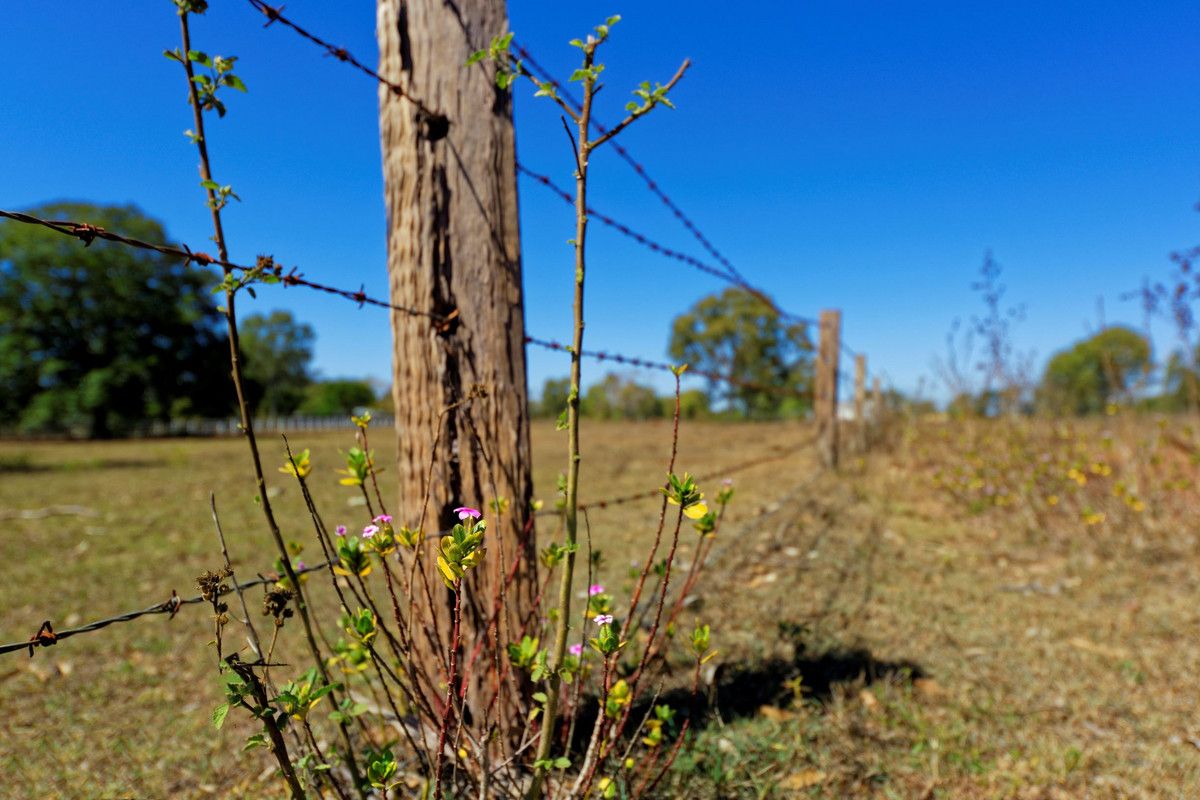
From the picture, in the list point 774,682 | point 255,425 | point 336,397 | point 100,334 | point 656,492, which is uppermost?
point 100,334

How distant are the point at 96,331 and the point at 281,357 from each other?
29.7 meters

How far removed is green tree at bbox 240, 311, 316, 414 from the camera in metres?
49.9

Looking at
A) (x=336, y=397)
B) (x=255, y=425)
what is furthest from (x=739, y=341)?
(x=336, y=397)

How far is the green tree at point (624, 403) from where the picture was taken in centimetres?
2372

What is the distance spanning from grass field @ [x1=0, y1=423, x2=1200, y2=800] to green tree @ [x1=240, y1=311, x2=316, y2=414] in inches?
1944

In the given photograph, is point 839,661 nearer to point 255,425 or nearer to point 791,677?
point 791,677

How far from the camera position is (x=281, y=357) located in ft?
175

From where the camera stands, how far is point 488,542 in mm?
1816

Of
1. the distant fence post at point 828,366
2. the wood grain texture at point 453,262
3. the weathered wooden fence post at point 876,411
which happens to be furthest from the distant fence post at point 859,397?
the wood grain texture at point 453,262

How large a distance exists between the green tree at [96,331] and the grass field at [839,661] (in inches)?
932

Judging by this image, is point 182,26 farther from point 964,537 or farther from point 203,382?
point 203,382

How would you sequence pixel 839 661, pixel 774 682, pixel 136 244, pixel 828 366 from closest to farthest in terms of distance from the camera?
pixel 136 244
pixel 774 682
pixel 839 661
pixel 828 366

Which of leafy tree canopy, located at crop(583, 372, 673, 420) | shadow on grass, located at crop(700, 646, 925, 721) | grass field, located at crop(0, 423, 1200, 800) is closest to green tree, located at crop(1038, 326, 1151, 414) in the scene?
grass field, located at crop(0, 423, 1200, 800)

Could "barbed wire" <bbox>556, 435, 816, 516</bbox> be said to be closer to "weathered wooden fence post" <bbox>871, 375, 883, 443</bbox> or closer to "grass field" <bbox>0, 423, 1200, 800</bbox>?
"grass field" <bbox>0, 423, 1200, 800</bbox>
